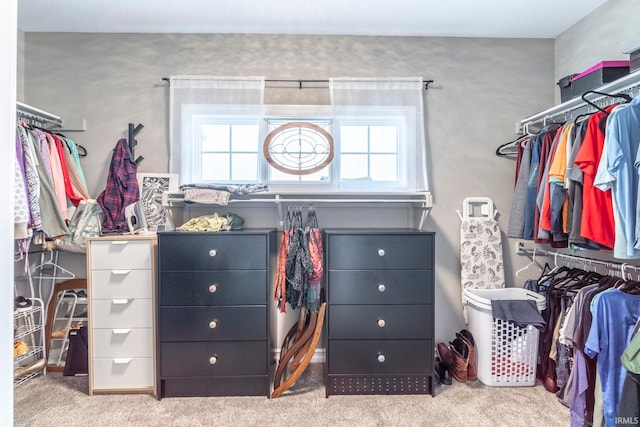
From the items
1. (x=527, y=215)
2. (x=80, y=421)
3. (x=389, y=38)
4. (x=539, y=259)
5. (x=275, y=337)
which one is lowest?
(x=80, y=421)

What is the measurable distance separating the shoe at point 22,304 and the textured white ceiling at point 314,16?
1.94m

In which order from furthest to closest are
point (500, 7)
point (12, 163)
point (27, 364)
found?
point (27, 364) < point (500, 7) < point (12, 163)

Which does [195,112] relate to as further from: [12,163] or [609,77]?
[609,77]

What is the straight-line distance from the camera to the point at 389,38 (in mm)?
2615

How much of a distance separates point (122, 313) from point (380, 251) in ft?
5.39

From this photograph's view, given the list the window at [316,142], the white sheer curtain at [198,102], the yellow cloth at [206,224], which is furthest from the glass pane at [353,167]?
the yellow cloth at [206,224]

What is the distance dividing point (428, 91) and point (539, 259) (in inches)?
61.0

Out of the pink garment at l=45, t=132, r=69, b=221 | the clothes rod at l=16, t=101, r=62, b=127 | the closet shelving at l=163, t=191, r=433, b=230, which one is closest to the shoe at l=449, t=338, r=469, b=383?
the closet shelving at l=163, t=191, r=433, b=230

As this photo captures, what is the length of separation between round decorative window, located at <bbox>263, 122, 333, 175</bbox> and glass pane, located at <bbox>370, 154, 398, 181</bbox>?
0.34 meters

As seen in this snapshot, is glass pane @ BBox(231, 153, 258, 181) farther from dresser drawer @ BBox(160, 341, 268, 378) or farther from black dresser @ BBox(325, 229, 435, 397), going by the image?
dresser drawer @ BBox(160, 341, 268, 378)

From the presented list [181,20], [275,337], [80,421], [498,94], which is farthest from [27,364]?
[498,94]

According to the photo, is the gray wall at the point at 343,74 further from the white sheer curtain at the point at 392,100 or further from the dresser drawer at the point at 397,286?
the dresser drawer at the point at 397,286

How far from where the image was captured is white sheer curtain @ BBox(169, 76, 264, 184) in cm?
250

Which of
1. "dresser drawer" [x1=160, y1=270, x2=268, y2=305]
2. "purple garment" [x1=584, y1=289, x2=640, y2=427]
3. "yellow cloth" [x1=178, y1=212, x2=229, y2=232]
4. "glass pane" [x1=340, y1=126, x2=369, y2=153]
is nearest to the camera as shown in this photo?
"purple garment" [x1=584, y1=289, x2=640, y2=427]
